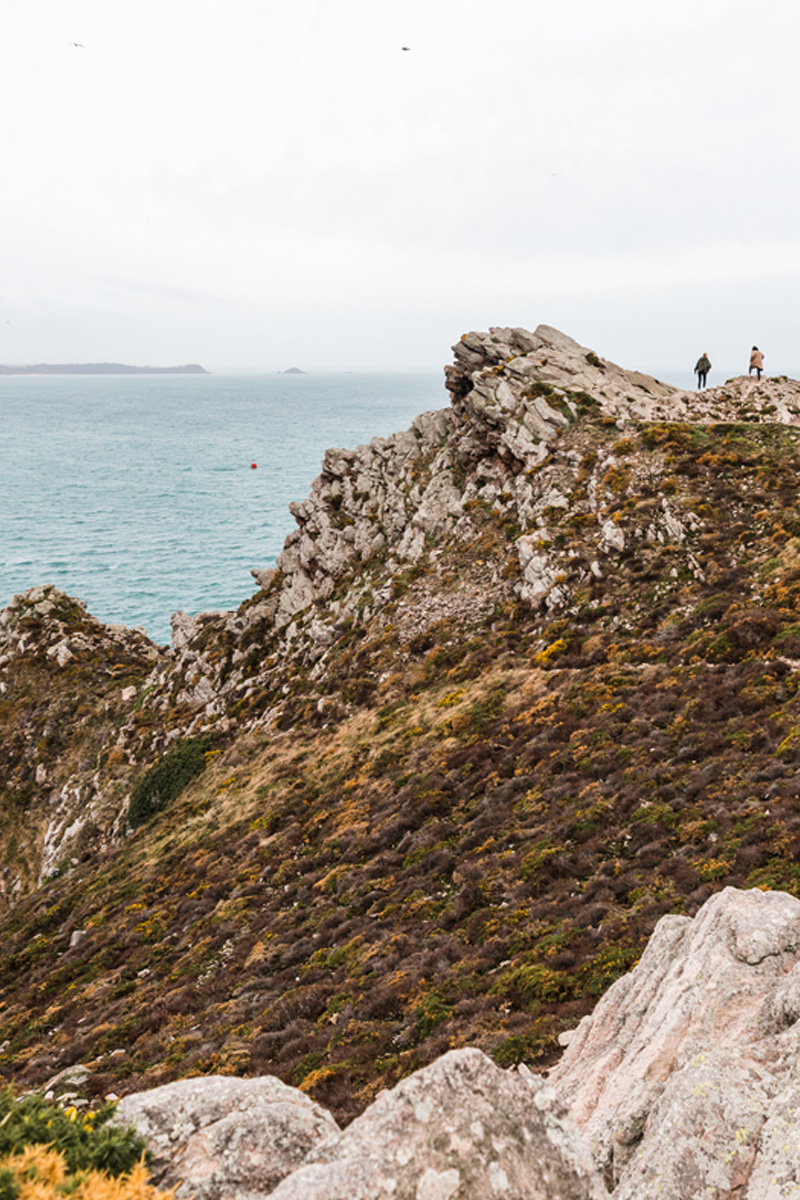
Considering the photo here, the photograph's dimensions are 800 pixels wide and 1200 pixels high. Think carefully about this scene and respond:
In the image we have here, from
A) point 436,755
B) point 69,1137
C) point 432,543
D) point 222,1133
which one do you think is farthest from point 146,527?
point 69,1137

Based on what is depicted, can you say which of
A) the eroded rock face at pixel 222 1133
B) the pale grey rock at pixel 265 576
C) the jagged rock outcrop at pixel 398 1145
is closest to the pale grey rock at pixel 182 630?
the pale grey rock at pixel 265 576

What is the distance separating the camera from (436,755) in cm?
2880

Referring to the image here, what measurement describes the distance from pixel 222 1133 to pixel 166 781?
3877 cm

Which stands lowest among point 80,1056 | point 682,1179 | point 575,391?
point 80,1056

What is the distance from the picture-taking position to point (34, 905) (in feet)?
121

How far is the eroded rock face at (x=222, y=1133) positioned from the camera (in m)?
6.32

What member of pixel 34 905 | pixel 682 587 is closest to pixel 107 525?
pixel 34 905

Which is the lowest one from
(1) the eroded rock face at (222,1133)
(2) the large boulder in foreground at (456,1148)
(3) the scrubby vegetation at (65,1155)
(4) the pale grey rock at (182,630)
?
(4) the pale grey rock at (182,630)

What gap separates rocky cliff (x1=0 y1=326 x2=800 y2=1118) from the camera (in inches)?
631

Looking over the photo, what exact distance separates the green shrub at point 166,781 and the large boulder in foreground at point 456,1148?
3777cm

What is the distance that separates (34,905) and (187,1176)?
124ft

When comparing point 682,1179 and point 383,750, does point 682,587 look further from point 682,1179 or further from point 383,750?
point 682,1179

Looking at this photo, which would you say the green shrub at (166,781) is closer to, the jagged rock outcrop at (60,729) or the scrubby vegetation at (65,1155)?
the jagged rock outcrop at (60,729)

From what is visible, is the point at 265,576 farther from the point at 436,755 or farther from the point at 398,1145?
the point at 398,1145
